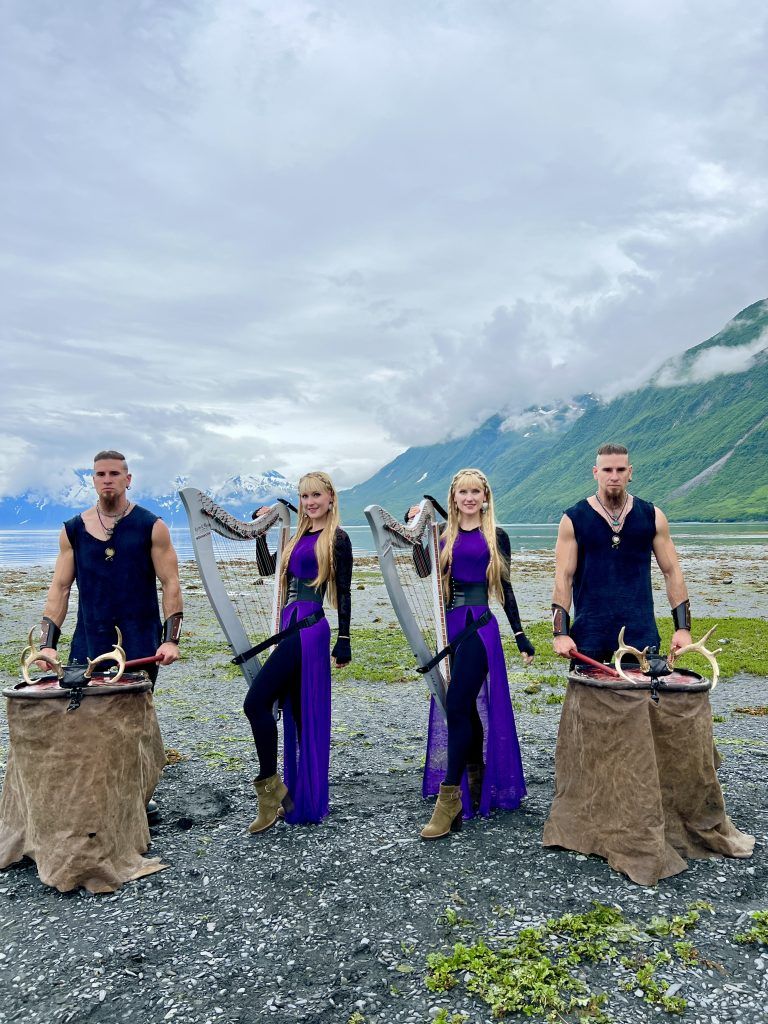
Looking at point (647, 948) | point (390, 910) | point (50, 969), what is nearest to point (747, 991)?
point (647, 948)

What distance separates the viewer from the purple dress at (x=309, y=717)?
708cm

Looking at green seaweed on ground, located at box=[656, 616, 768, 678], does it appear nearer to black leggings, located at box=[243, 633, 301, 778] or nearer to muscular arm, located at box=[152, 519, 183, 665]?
black leggings, located at box=[243, 633, 301, 778]

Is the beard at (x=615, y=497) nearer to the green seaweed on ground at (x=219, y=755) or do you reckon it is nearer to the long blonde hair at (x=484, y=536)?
the long blonde hair at (x=484, y=536)

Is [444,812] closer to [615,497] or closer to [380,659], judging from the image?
[615,497]

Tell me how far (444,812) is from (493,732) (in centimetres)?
94

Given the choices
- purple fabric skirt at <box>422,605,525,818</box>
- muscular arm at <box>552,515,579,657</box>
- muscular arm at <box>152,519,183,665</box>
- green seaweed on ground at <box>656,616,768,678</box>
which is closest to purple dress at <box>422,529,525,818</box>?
purple fabric skirt at <box>422,605,525,818</box>

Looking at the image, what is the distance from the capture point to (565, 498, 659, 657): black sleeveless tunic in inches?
259

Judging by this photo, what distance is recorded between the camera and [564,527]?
6738 millimetres

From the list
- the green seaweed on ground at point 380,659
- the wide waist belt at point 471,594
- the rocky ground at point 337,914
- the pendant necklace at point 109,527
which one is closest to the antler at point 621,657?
the wide waist belt at point 471,594

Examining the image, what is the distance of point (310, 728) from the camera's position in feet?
23.2

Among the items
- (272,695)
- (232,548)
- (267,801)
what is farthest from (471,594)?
(267,801)

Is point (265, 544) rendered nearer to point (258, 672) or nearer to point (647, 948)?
point (258, 672)

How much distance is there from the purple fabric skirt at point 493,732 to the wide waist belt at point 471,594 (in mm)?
65

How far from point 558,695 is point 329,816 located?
7.34 meters
